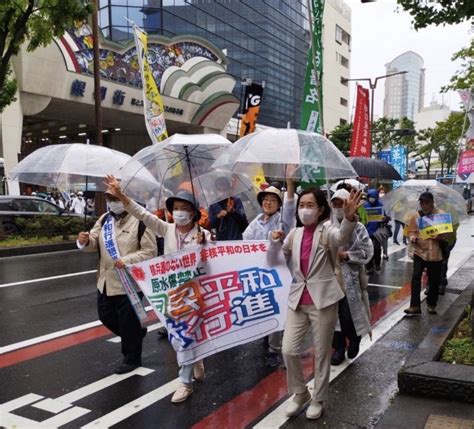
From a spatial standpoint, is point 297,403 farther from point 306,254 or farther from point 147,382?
point 147,382

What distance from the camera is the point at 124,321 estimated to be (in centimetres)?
442

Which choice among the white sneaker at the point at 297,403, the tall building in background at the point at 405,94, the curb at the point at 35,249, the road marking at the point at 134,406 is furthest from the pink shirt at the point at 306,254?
the tall building in background at the point at 405,94

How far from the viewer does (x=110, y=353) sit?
5.07 metres

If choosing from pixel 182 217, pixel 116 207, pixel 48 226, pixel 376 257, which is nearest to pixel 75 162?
pixel 116 207

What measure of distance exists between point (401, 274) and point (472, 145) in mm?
2783

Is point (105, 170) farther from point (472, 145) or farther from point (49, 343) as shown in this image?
point (472, 145)

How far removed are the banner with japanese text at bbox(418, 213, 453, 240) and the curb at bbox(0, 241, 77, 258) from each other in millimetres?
9832

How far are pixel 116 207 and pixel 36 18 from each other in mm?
8663

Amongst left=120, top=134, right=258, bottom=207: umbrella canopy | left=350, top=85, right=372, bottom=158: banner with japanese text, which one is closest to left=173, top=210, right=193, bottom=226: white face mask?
left=120, top=134, right=258, bottom=207: umbrella canopy

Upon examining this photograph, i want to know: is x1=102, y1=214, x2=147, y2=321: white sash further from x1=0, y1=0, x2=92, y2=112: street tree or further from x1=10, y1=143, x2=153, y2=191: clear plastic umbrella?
x1=0, y1=0, x2=92, y2=112: street tree

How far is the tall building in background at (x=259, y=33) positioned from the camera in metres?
32.6

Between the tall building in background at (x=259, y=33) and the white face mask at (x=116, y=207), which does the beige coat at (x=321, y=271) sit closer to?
the white face mask at (x=116, y=207)

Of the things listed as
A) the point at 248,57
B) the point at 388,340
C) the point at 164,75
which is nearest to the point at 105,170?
the point at 388,340

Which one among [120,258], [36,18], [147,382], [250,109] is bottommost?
[147,382]
